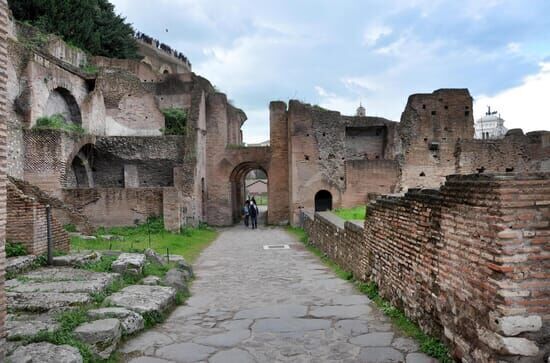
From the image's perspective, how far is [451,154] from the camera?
82.3 ft

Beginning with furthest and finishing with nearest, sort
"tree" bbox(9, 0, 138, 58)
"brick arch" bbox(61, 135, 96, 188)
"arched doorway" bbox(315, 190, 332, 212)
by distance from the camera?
"tree" bbox(9, 0, 138, 58) → "arched doorway" bbox(315, 190, 332, 212) → "brick arch" bbox(61, 135, 96, 188)

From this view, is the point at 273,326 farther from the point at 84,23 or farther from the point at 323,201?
the point at 84,23

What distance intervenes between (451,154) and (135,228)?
17.4 m

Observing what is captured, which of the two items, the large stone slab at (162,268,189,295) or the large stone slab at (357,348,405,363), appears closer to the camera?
the large stone slab at (357,348,405,363)

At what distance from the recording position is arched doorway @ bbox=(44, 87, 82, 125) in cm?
2140

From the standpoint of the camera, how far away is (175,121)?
2598 centimetres

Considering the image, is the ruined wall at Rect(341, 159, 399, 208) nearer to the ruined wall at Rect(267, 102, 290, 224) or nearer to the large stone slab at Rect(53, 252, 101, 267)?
the ruined wall at Rect(267, 102, 290, 224)

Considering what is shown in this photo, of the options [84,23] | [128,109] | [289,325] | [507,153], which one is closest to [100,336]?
[289,325]

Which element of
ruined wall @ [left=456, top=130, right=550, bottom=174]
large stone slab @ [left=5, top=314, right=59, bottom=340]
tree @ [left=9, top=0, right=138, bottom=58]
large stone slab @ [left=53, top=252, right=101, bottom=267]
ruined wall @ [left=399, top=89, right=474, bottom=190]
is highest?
tree @ [left=9, top=0, right=138, bottom=58]

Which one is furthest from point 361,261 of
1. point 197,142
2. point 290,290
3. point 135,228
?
point 197,142

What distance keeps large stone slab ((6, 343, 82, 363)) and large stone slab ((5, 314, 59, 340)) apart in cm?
33

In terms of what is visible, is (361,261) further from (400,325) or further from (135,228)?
(135,228)

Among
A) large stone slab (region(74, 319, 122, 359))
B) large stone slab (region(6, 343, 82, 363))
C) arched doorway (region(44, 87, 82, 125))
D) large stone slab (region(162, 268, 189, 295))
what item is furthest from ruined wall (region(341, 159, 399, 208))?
large stone slab (region(6, 343, 82, 363))

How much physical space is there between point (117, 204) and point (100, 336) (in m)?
Result: 13.9
